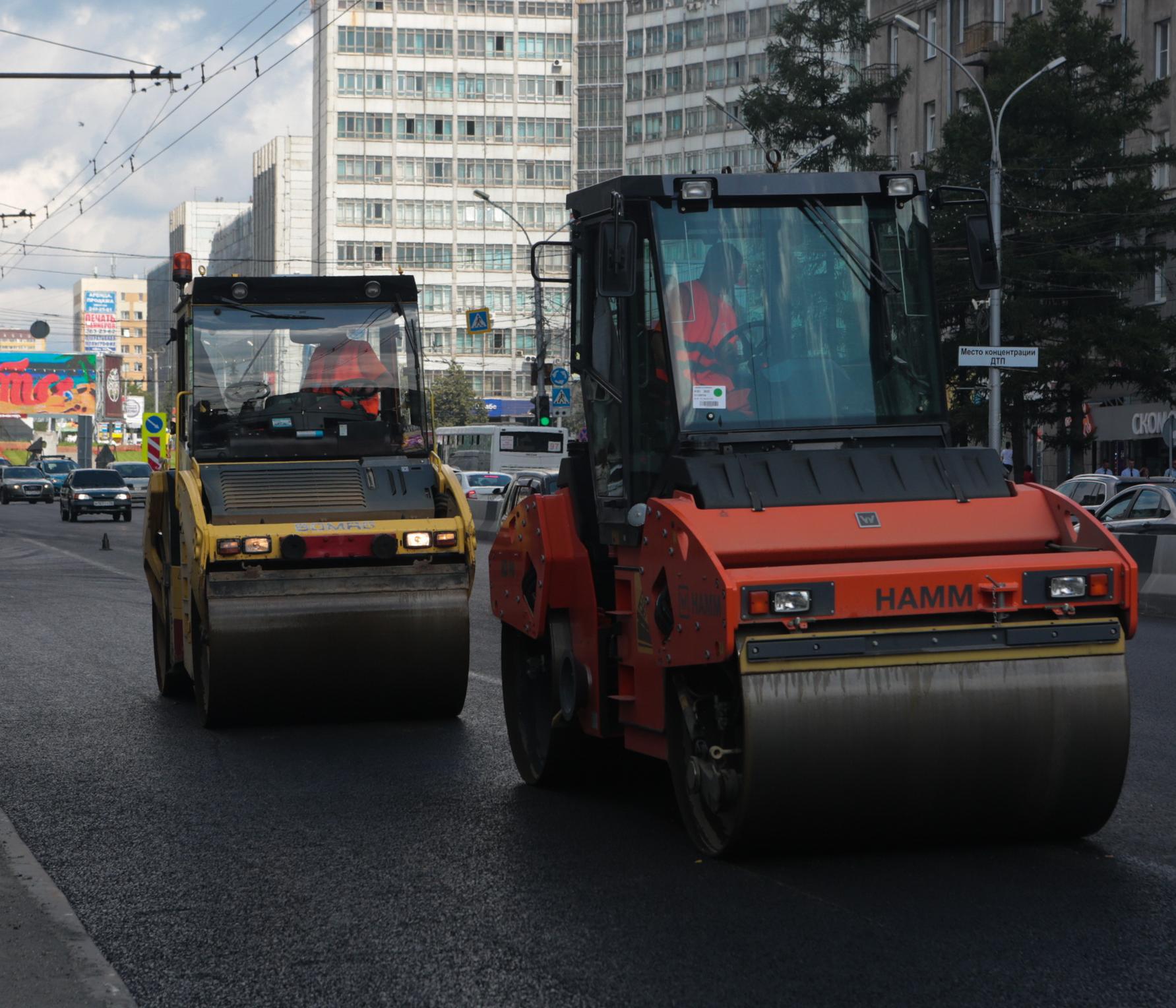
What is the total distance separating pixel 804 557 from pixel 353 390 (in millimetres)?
6286

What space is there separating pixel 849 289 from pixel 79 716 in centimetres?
632

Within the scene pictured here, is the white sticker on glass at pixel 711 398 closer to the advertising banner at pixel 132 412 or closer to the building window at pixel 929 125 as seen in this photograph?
the building window at pixel 929 125

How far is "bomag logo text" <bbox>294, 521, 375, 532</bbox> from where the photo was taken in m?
11.0

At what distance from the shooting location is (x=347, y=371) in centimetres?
1254

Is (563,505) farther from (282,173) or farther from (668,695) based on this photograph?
(282,173)

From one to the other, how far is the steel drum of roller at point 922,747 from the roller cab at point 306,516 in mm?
4550

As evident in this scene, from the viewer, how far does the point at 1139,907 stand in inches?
244

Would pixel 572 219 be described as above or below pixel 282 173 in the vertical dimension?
below

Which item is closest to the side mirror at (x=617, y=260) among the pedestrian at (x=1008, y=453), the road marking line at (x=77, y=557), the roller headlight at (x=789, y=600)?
the roller headlight at (x=789, y=600)

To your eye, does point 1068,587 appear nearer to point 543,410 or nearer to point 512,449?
point 543,410

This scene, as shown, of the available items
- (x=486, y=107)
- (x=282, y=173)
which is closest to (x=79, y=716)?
(x=486, y=107)

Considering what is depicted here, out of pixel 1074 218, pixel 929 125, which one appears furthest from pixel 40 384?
pixel 1074 218

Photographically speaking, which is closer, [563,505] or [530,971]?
[530,971]

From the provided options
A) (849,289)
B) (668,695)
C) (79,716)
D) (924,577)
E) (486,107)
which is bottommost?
(79,716)
